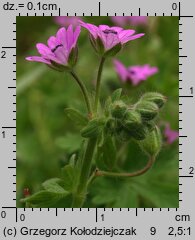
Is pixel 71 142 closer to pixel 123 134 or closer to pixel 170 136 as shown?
pixel 170 136

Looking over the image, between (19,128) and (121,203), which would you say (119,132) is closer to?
(121,203)

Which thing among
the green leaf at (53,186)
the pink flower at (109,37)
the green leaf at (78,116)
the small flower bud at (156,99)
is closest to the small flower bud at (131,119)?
the small flower bud at (156,99)

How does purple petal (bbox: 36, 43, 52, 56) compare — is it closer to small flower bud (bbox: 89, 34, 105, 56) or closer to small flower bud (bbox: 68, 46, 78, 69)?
small flower bud (bbox: 68, 46, 78, 69)

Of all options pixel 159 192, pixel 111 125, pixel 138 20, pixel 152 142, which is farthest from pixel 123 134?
pixel 138 20

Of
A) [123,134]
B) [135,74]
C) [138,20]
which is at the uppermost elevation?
[138,20]

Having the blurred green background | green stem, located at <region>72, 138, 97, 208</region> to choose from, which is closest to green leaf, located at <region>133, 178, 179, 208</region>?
the blurred green background
